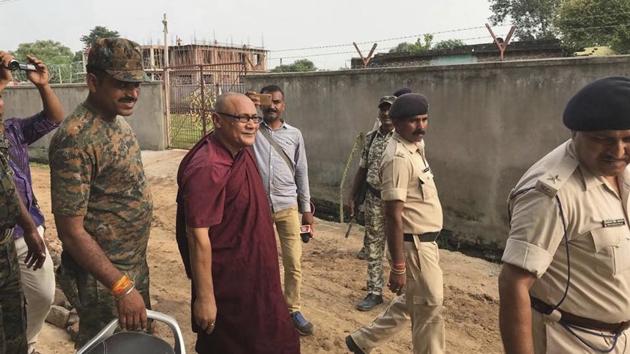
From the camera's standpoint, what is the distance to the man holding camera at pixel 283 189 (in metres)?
4.15

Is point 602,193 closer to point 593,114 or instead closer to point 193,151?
point 593,114

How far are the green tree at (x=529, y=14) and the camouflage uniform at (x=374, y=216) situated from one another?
35809mm

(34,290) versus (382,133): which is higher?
(382,133)

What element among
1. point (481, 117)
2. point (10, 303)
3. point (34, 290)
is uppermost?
point (481, 117)

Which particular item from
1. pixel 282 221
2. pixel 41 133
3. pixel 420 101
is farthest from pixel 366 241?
pixel 41 133

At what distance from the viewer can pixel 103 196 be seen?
2344 mm

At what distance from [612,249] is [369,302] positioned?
315 centimetres

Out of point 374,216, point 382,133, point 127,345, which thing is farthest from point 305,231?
A: point 127,345

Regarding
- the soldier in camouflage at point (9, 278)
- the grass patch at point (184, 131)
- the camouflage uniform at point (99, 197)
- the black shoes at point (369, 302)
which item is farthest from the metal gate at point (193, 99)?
the camouflage uniform at point (99, 197)

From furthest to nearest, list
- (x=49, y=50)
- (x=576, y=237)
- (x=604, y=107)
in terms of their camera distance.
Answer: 1. (x=49, y=50)
2. (x=576, y=237)
3. (x=604, y=107)

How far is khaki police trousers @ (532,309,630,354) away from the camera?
6.02 ft

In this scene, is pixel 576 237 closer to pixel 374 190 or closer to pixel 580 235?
pixel 580 235

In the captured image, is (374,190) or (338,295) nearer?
(374,190)

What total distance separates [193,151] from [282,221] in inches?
67.3
